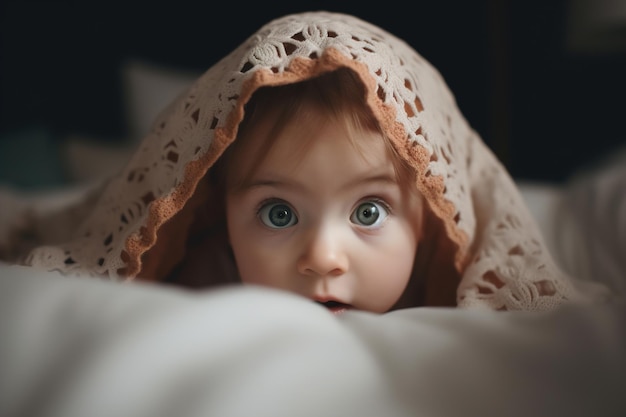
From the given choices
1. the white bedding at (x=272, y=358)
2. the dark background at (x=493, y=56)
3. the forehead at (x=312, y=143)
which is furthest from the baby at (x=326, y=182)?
the dark background at (x=493, y=56)

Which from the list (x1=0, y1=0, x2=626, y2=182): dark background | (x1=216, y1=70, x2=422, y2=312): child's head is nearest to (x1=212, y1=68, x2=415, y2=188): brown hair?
(x1=216, y1=70, x2=422, y2=312): child's head

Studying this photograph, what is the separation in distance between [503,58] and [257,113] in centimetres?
120

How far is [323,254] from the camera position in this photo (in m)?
0.68

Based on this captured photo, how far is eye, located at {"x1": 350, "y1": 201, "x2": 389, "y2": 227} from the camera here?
0.72m

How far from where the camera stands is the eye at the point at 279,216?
73 cm

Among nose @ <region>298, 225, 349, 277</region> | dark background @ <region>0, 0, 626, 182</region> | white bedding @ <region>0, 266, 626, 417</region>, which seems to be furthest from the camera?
dark background @ <region>0, 0, 626, 182</region>

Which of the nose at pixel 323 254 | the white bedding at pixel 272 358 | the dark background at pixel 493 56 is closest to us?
the white bedding at pixel 272 358

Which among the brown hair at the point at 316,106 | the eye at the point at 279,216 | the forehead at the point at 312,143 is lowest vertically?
the eye at the point at 279,216

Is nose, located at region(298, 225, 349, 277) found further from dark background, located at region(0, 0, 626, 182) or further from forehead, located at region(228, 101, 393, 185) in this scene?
dark background, located at region(0, 0, 626, 182)

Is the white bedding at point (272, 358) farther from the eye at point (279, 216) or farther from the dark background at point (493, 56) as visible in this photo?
the dark background at point (493, 56)

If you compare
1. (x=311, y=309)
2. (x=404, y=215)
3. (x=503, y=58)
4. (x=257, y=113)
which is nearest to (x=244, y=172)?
(x=257, y=113)

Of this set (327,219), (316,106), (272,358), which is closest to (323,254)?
(327,219)

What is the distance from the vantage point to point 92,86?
2.15 meters

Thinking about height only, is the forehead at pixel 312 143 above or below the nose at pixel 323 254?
A: above
